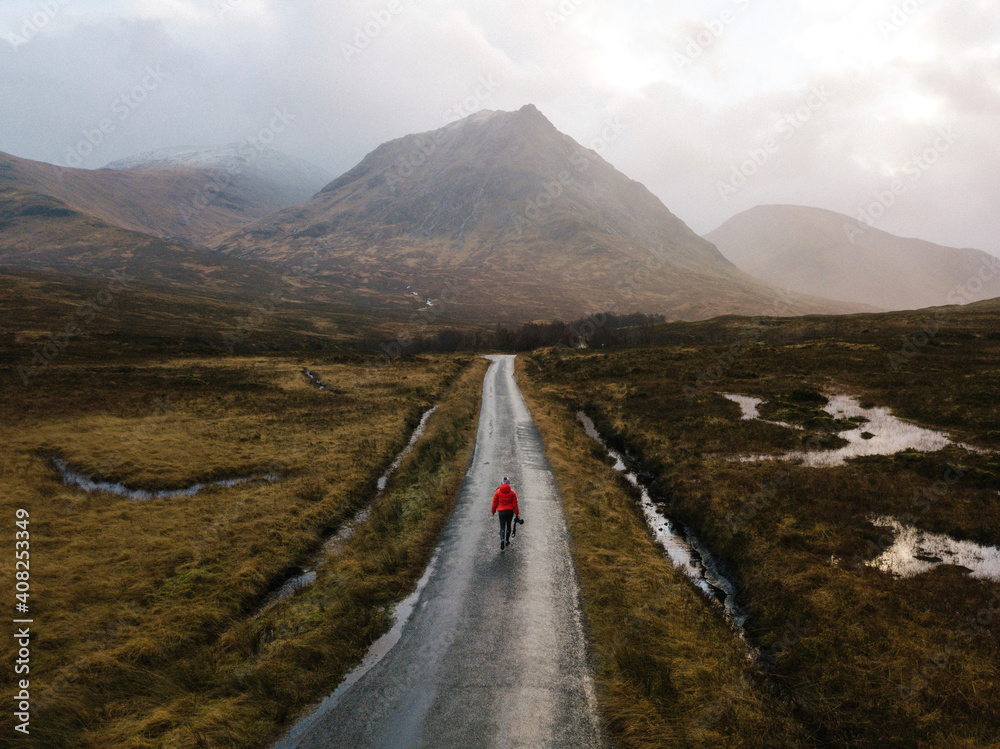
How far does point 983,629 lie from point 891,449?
17.6m

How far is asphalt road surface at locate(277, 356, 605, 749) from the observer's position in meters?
8.66

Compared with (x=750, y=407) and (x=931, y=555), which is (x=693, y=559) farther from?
(x=750, y=407)

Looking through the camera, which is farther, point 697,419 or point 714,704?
point 697,419

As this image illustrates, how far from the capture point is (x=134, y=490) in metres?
25.0

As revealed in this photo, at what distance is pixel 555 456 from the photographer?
27984mm

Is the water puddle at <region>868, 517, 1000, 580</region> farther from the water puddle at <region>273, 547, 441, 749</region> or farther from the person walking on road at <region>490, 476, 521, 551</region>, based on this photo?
the water puddle at <region>273, 547, 441, 749</region>

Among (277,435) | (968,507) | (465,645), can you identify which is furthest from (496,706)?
(277,435)

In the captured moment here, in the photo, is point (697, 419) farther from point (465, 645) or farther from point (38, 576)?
point (38, 576)

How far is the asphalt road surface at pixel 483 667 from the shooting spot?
28.4ft

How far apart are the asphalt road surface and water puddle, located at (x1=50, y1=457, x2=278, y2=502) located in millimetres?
15578

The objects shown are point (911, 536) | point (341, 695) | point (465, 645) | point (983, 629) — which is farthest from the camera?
point (911, 536)

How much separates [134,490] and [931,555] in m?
37.0

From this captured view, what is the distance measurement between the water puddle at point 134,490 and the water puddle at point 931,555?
28991 millimetres

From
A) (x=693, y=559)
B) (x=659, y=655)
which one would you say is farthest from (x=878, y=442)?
(x=659, y=655)
